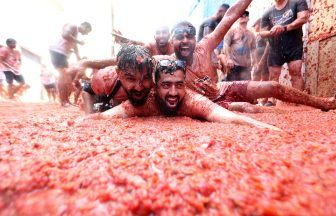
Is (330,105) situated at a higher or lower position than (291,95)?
lower

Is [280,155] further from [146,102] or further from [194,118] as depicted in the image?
[146,102]

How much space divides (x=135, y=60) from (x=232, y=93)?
4.25 feet

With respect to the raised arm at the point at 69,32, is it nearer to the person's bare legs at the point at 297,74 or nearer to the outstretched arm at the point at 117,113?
the outstretched arm at the point at 117,113

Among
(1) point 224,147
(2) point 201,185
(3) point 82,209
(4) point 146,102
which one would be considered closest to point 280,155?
(1) point 224,147

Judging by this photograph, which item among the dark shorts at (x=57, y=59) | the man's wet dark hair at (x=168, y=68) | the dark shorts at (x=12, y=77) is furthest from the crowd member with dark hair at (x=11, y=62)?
the man's wet dark hair at (x=168, y=68)

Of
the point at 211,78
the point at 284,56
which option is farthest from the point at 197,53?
the point at 284,56

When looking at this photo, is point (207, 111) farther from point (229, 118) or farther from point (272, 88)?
point (272, 88)

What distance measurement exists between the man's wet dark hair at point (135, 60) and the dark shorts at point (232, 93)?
102 cm

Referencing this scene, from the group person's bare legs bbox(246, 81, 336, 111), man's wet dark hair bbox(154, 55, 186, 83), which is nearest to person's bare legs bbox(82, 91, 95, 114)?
man's wet dark hair bbox(154, 55, 186, 83)

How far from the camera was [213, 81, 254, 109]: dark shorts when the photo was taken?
9.21 feet

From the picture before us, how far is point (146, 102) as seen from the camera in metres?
2.41

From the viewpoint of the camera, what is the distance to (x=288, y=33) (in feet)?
11.8

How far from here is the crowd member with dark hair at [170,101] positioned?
2.18 meters

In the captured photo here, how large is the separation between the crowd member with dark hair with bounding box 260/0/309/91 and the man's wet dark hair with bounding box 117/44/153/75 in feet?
6.96
